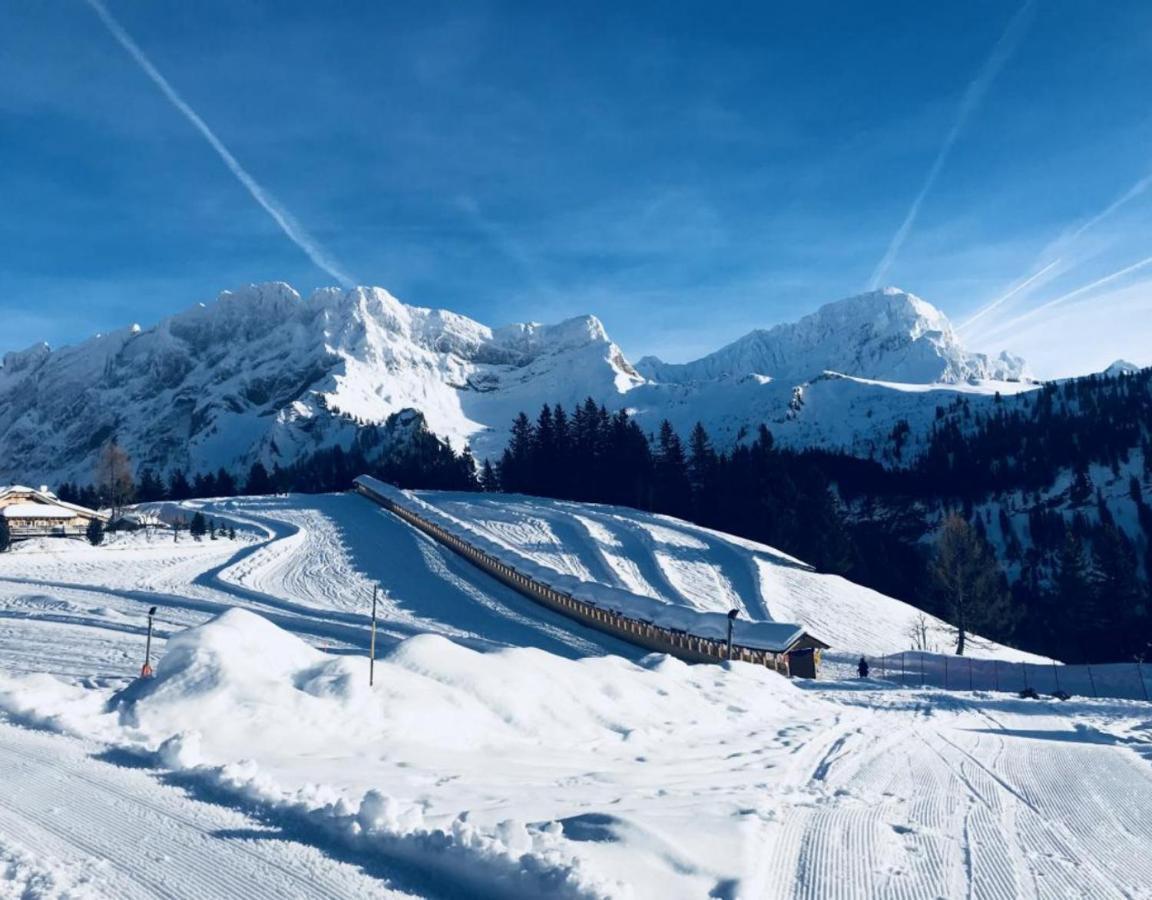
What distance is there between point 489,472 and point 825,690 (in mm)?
65161

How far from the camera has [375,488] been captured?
6988 centimetres

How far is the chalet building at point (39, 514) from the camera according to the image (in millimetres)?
50875

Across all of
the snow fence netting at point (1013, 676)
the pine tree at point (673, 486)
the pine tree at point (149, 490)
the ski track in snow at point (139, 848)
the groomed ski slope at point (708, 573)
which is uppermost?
the pine tree at point (673, 486)

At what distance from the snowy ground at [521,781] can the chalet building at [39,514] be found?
36.2 m

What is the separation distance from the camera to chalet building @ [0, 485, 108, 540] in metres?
50.9

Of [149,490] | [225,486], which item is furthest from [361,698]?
[225,486]

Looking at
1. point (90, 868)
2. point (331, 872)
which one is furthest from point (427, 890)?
Answer: point (90, 868)

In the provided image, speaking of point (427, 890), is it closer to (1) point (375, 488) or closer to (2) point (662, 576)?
(2) point (662, 576)

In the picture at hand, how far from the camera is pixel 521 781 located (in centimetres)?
986

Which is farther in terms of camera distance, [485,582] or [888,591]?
[888,591]

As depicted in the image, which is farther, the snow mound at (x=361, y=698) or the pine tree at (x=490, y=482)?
the pine tree at (x=490, y=482)

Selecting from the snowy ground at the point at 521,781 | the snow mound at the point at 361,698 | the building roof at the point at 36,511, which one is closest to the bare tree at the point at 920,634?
the snowy ground at the point at 521,781

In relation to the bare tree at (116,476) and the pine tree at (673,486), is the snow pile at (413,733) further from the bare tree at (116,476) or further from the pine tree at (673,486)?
the bare tree at (116,476)

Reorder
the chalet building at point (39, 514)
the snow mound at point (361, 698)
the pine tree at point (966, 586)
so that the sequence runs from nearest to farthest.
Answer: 1. the snow mound at point (361, 698)
2. the pine tree at point (966, 586)
3. the chalet building at point (39, 514)
